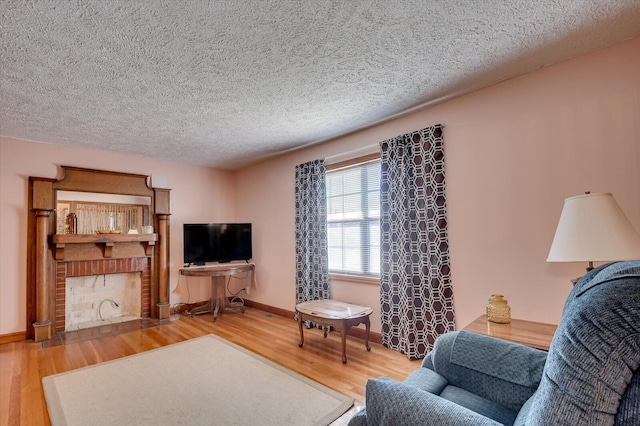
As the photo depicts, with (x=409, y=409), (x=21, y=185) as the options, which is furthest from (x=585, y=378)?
(x=21, y=185)

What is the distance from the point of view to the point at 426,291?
295 centimetres

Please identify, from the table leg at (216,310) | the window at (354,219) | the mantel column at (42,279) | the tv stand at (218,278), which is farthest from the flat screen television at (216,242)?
the window at (354,219)

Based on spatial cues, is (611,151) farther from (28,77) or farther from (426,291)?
(28,77)

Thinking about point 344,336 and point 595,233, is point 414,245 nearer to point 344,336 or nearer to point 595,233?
point 344,336

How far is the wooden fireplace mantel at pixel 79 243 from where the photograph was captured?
3812 mm

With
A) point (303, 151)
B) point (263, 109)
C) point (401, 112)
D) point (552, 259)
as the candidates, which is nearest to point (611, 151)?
point (552, 259)

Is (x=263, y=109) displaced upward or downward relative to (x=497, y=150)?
upward

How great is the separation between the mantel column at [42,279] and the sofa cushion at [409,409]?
4363 mm

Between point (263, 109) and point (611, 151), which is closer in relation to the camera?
point (611, 151)

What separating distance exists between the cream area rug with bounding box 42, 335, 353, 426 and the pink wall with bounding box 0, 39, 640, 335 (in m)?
1.34

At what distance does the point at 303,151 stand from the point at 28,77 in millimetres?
2854

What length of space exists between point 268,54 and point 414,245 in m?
2.10

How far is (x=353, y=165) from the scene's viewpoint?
3.77 meters

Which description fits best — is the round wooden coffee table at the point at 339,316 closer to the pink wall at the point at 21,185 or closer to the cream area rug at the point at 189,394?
the cream area rug at the point at 189,394
